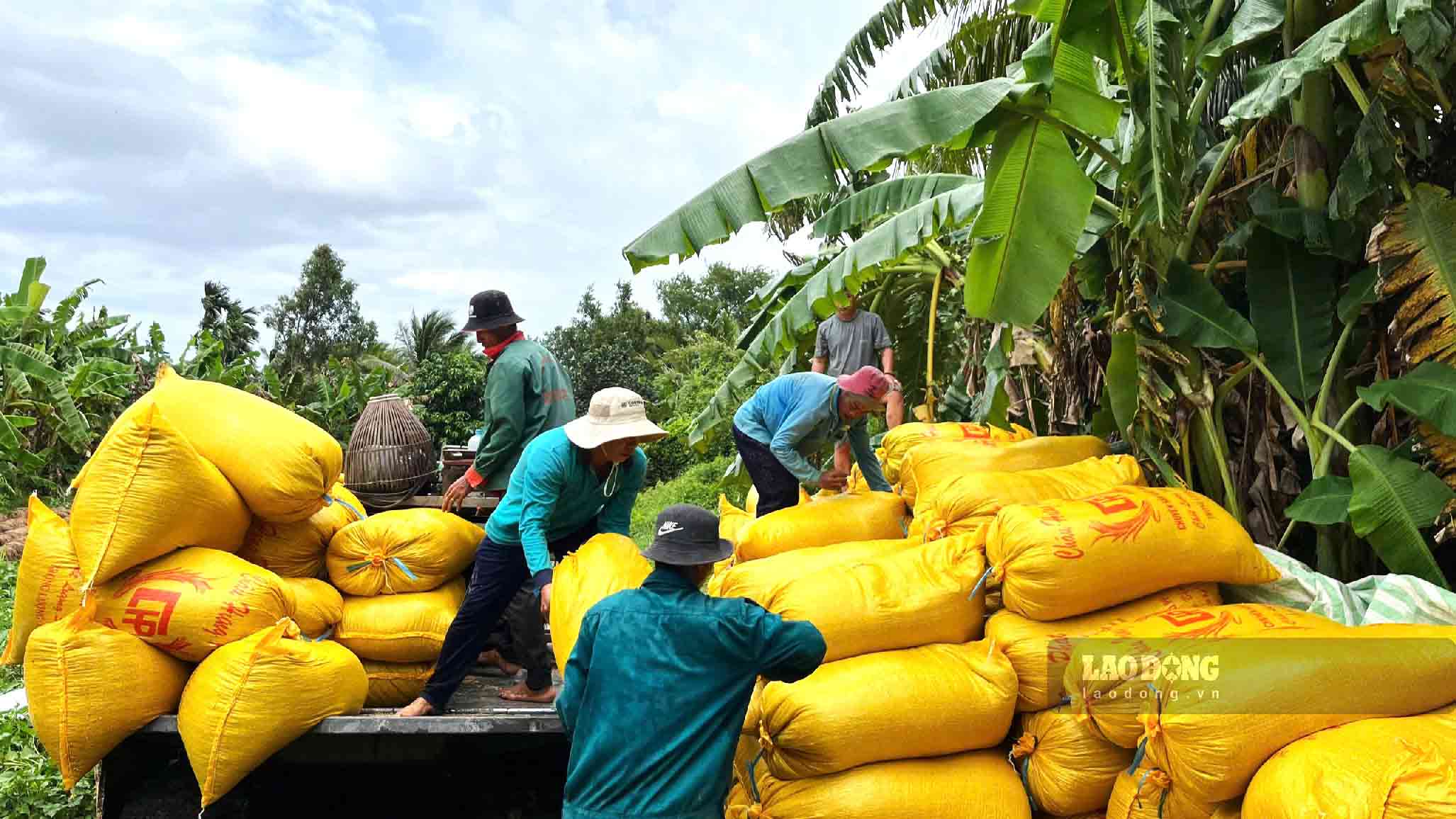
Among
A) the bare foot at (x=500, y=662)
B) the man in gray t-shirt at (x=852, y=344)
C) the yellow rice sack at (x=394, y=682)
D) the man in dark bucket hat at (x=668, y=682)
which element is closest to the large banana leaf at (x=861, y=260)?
the man in gray t-shirt at (x=852, y=344)

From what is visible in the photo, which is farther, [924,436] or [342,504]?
[924,436]

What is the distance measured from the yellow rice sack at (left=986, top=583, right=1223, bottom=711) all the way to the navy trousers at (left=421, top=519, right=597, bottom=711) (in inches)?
68.2

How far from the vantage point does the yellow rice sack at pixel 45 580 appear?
368 cm

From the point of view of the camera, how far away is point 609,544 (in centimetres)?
368

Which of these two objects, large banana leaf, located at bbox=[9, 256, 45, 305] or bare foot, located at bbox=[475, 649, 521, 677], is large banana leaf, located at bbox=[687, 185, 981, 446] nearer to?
bare foot, located at bbox=[475, 649, 521, 677]

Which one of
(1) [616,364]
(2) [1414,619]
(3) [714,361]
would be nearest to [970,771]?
(2) [1414,619]

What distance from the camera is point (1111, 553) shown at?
10.1 feet

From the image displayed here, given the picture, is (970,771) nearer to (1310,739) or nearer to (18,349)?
(1310,739)

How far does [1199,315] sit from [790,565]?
1.75 meters

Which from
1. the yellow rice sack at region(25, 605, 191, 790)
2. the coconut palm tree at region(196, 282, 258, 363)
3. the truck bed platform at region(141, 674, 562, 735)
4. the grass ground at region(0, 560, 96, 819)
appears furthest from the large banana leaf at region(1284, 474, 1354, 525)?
the coconut palm tree at region(196, 282, 258, 363)

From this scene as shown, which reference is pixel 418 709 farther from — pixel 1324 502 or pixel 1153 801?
pixel 1324 502

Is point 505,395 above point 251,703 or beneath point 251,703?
above

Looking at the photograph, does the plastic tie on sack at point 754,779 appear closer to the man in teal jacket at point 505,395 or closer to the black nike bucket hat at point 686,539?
the black nike bucket hat at point 686,539

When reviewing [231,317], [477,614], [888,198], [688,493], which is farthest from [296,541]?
[231,317]
